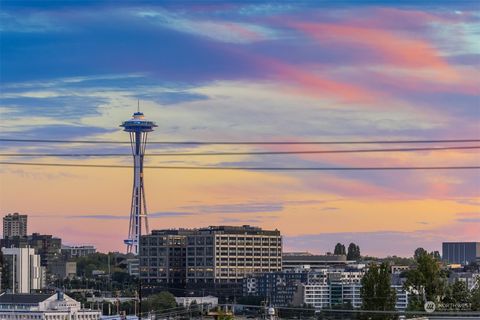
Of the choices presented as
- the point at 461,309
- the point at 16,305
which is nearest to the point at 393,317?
the point at 461,309

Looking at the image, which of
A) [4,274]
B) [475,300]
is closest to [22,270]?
[4,274]

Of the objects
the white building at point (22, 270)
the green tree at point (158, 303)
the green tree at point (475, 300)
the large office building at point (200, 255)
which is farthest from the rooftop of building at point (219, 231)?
the green tree at point (475, 300)

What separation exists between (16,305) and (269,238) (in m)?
60.4

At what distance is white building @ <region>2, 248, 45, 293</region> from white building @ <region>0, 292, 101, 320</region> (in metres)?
40.4

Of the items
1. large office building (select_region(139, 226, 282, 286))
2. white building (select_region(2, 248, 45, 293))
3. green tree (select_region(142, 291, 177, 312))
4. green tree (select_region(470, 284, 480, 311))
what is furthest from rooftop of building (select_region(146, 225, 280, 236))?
green tree (select_region(470, 284, 480, 311))

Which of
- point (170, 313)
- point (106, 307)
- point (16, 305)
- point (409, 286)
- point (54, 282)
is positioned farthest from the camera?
point (54, 282)

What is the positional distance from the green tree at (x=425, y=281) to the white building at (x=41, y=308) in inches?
2606

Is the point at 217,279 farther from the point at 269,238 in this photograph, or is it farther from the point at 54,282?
the point at 54,282

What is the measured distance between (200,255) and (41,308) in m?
49.1

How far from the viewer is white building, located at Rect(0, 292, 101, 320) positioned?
124m

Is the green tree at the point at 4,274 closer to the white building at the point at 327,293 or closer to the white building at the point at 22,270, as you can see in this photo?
the white building at the point at 22,270

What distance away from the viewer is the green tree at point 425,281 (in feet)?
176

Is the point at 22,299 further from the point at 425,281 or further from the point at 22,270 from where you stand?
the point at 425,281

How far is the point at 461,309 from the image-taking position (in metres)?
55.2
